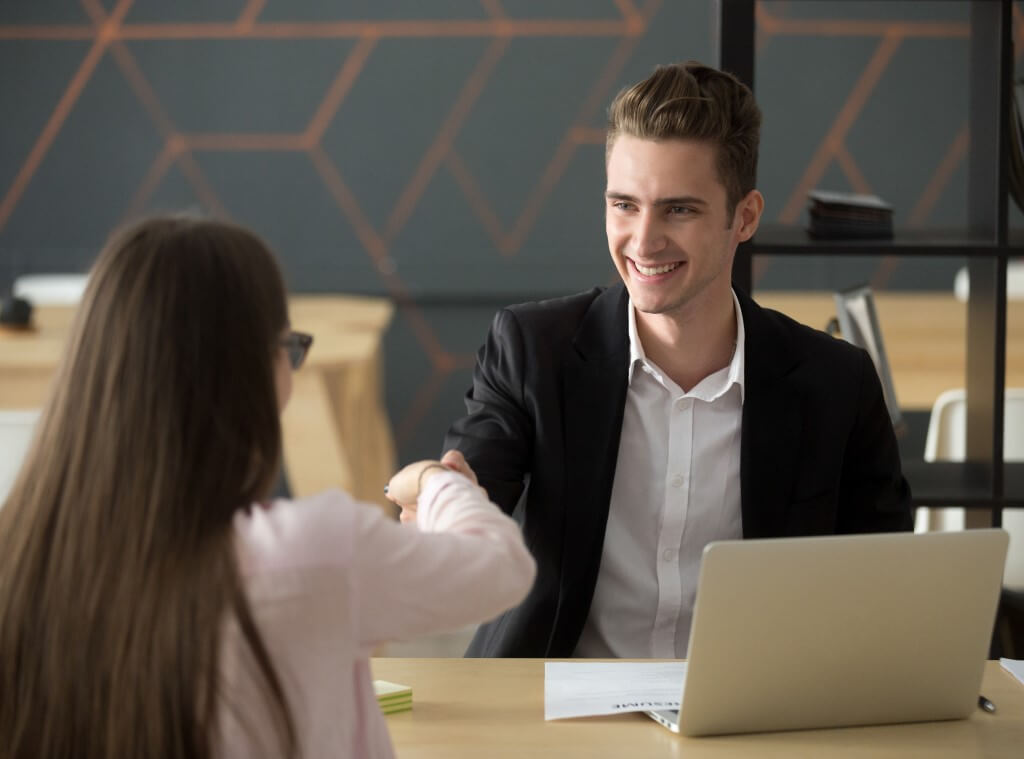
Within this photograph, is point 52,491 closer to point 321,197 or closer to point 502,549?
point 502,549

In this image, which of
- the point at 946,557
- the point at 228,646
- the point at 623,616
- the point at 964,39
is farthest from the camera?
the point at 964,39

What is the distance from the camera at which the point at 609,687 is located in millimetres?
1367

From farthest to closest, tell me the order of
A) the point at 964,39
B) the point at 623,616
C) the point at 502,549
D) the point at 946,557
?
the point at 964,39, the point at 623,616, the point at 946,557, the point at 502,549

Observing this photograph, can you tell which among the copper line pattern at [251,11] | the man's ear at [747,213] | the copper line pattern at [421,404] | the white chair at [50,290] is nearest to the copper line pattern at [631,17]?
the copper line pattern at [251,11]

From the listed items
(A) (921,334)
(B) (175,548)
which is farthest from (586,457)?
(A) (921,334)

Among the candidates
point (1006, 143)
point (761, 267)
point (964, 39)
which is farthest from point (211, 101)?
point (1006, 143)

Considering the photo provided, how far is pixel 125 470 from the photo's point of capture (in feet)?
3.09

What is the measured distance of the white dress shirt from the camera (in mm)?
1760

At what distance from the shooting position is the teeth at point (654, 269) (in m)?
1.78

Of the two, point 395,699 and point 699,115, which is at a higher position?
point 699,115

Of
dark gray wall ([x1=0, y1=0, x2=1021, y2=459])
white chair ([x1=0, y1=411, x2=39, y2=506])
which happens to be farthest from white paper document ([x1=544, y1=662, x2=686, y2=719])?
dark gray wall ([x1=0, y1=0, x2=1021, y2=459])

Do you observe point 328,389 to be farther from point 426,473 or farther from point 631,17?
point 426,473

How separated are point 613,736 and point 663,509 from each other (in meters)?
0.56

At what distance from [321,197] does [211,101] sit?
49 cm
